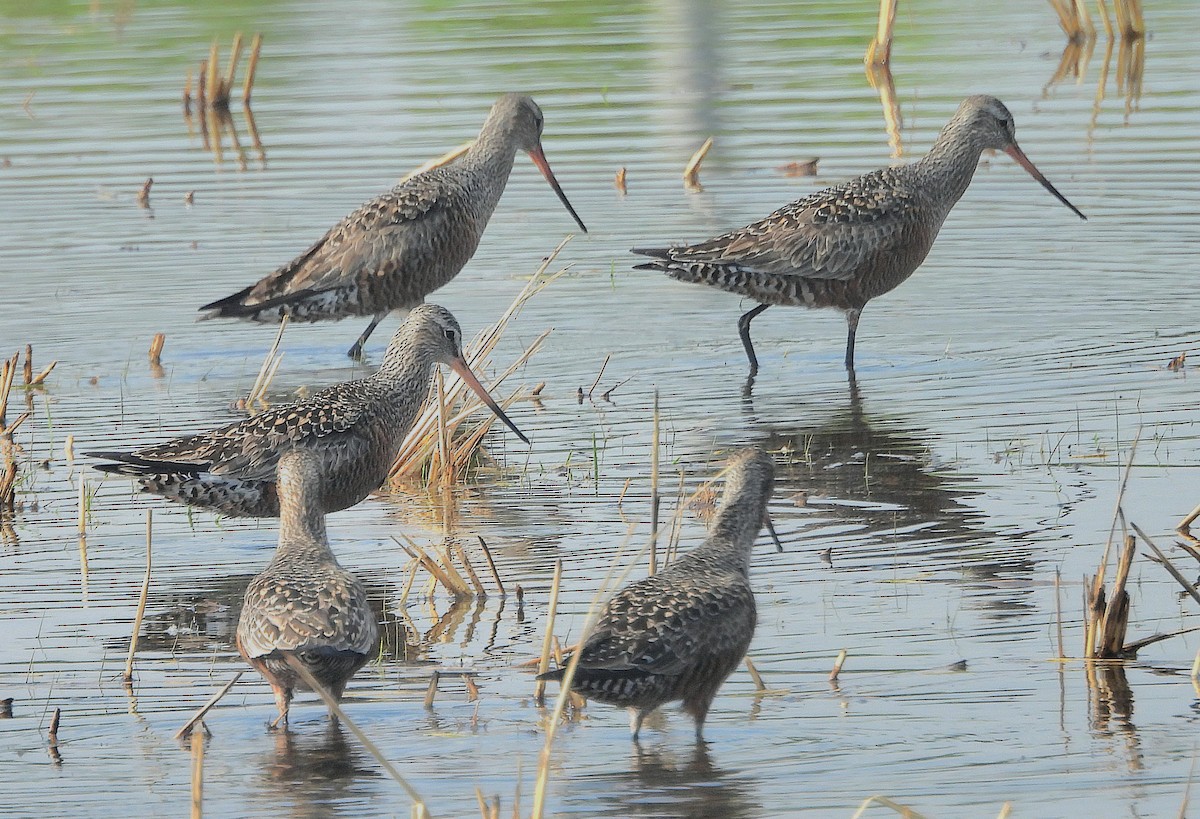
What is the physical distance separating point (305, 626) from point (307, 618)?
30 mm

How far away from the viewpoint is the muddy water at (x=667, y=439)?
5.61 metres

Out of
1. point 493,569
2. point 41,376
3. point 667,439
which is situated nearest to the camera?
point 493,569

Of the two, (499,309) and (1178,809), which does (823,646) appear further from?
(499,309)

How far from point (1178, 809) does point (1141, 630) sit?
134 centimetres

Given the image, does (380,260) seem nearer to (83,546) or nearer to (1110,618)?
(83,546)

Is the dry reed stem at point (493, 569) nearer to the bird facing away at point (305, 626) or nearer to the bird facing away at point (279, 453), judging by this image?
the bird facing away at point (279, 453)

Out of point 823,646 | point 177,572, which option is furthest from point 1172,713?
point 177,572

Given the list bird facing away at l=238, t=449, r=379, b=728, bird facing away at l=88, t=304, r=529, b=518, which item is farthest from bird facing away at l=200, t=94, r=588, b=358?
bird facing away at l=238, t=449, r=379, b=728

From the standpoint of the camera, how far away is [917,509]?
7902 millimetres

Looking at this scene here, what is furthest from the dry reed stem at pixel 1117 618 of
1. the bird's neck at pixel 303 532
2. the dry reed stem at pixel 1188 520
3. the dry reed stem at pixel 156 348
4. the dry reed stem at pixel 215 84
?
the dry reed stem at pixel 215 84

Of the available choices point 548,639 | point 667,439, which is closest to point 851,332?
point 667,439

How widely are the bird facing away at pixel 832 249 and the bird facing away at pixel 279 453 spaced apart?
123 inches

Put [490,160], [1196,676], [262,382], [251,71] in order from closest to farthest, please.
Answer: [1196,676] → [262,382] → [490,160] → [251,71]

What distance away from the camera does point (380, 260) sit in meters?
11.1
